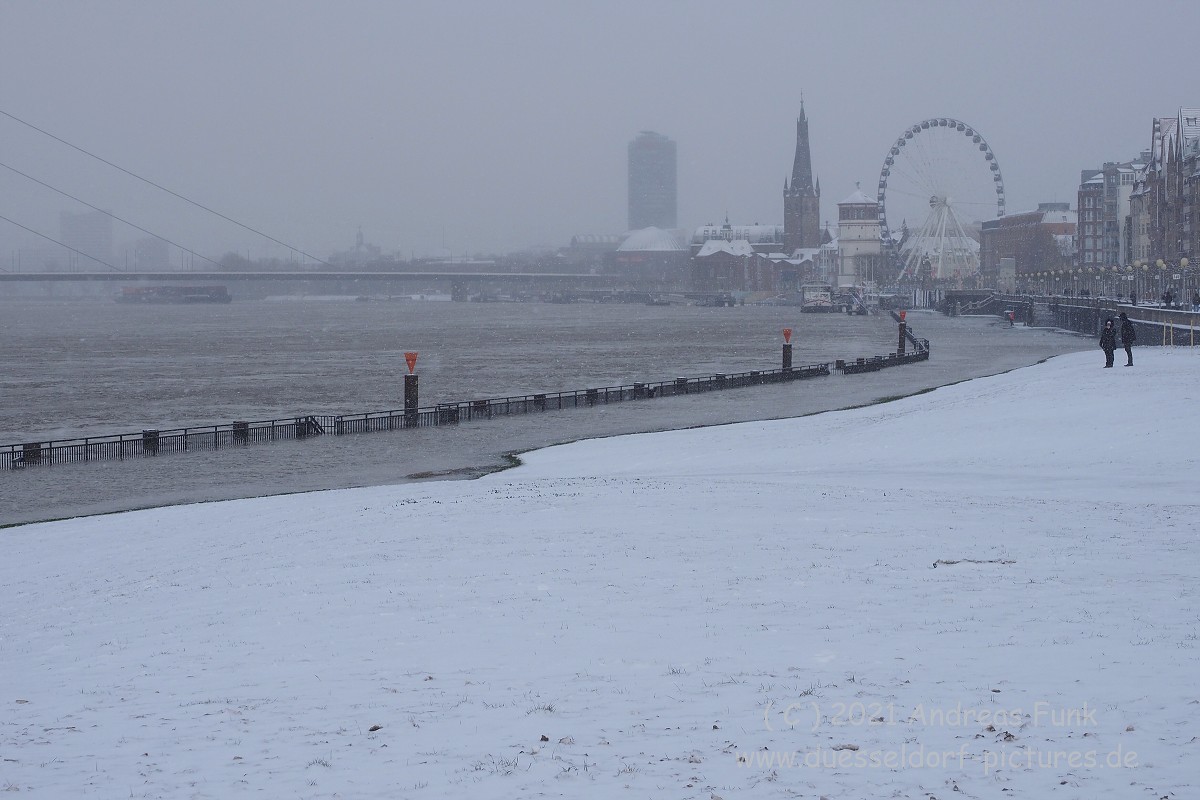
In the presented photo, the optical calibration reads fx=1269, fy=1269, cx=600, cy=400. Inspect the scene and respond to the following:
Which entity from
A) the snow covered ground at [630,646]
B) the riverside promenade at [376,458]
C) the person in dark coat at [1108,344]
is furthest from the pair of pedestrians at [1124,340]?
the snow covered ground at [630,646]

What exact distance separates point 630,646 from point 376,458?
74.0 ft

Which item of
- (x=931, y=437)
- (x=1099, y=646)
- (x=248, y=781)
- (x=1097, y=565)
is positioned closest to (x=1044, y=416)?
(x=931, y=437)

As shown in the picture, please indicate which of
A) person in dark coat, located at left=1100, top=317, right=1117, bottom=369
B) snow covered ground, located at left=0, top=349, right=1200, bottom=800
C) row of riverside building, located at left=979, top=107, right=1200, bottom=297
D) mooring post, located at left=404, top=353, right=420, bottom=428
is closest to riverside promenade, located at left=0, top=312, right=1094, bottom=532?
mooring post, located at left=404, top=353, right=420, bottom=428

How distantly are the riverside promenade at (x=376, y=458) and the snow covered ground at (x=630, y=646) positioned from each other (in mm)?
7417

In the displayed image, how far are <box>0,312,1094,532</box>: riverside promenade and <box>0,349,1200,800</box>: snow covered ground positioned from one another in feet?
24.3

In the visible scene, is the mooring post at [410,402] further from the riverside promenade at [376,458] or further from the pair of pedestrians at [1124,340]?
the pair of pedestrians at [1124,340]

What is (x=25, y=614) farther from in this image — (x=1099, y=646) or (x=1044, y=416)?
(x=1044, y=416)

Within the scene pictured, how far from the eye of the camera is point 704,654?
972 cm

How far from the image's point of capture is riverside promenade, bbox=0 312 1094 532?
2630cm

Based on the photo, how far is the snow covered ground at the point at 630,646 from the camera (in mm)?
7586

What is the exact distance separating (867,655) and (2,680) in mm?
6856

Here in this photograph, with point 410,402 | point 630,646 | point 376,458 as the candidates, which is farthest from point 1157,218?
point 630,646

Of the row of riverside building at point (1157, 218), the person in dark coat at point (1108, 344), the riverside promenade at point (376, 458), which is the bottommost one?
the riverside promenade at point (376, 458)

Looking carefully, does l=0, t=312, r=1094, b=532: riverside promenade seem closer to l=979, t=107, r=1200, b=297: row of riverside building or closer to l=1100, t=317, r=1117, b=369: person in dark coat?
l=1100, t=317, r=1117, b=369: person in dark coat
